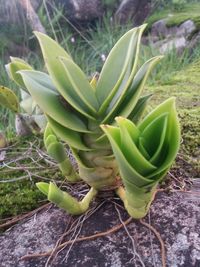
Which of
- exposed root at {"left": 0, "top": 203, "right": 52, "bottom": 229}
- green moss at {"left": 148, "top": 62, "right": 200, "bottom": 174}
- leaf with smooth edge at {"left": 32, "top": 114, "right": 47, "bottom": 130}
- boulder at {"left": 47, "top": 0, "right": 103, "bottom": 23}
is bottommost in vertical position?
boulder at {"left": 47, "top": 0, "right": 103, "bottom": 23}

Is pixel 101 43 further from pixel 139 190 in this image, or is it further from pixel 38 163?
pixel 139 190

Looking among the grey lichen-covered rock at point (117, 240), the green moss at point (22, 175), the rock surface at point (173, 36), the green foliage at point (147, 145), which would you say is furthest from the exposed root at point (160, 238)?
the rock surface at point (173, 36)

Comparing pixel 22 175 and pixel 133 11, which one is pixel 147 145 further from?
→ pixel 133 11

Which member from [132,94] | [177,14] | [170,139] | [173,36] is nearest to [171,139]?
[170,139]

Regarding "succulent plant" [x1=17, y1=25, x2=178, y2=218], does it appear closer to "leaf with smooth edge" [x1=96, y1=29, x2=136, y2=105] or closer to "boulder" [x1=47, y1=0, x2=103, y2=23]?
"leaf with smooth edge" [x1=96, y1=29, x2=136, y2=105]

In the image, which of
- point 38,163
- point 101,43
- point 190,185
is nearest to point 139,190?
point 190,185

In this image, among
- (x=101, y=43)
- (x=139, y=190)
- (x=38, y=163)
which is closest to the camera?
(x=139, y=190)

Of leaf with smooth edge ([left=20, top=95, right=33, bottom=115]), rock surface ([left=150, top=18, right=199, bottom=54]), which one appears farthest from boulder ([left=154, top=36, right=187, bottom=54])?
leaf with smooth edge ([left=20, top=95, right=33, bottom=115])

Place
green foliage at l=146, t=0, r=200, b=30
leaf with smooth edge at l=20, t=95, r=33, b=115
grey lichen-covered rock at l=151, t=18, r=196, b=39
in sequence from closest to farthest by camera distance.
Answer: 1. leaf with smooth edge at l=20, t=95, r=33, b=115
2. grey lichen-covered rock at l=151, t=18, r=196, b=39
3. green foliage at l=146, t=0, r=200, b=30
